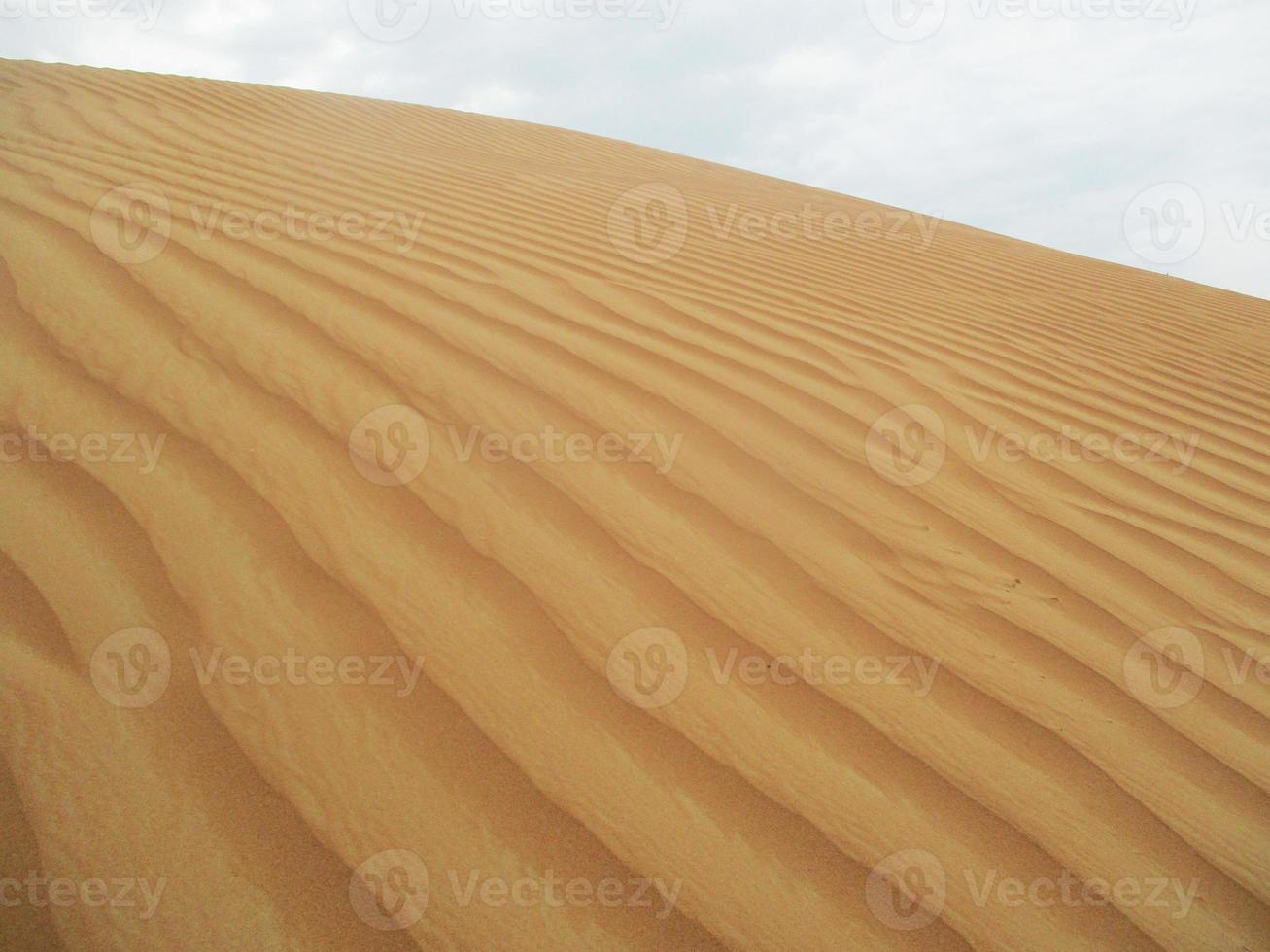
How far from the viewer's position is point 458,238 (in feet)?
10.3

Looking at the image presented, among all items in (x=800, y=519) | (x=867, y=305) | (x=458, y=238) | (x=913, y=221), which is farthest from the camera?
(x=913, y=221)

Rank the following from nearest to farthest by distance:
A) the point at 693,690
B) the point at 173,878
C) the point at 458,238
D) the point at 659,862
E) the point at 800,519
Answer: the point at 173,878, the point at 659,862, the point at 693,690, the point at 800,519, the point at 458,238

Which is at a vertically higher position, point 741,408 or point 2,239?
point 741,408

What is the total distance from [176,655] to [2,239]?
1.82m

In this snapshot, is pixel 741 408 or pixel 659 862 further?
pixel 741 408

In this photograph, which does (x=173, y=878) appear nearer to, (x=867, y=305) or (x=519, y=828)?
(x=519, y=828)

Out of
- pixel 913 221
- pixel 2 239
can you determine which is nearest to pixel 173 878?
pixel 2 239

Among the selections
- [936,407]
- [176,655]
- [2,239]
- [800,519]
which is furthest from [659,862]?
[2,239]

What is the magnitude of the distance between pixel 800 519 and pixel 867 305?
199 cm

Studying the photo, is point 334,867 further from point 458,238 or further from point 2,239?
point 458,238

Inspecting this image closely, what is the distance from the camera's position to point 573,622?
1.34 metres

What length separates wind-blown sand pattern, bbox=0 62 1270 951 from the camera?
3.23 feet

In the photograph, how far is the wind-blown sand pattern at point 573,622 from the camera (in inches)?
38.8

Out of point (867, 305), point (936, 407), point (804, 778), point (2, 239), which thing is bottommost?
point (804, 778)
